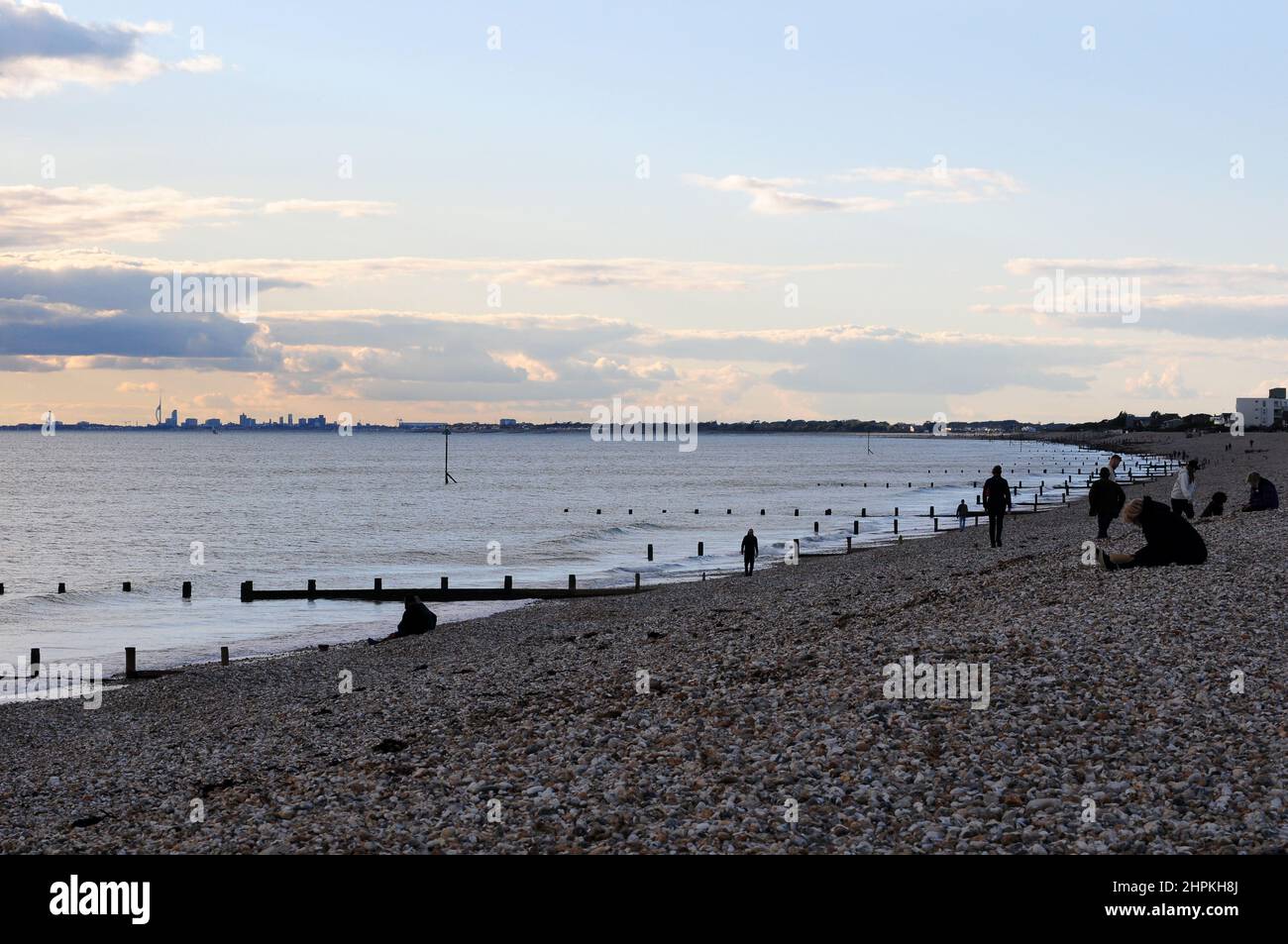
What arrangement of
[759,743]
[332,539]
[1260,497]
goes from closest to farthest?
[759,743] → [1260,497] → [332,539]

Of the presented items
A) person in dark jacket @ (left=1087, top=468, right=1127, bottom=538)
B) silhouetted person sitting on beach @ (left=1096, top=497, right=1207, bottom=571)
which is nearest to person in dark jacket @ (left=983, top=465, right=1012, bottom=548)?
person in dark jacket @ (left=1087, top=468, right=1127, bottom=538)

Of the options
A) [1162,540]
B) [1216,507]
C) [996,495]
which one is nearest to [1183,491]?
[996,495]

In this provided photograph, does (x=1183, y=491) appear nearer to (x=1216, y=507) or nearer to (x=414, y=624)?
(x=1216, y=507)

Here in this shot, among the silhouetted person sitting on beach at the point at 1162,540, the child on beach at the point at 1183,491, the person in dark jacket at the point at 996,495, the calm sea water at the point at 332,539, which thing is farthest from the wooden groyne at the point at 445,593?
the silhouetted person sitting on beach at the point at 1162,540

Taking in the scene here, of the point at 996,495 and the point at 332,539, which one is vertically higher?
the point at 996,495

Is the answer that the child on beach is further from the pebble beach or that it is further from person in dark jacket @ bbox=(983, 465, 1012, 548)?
person in dark jacket @ bbox=(983, 465, 1012, 548)

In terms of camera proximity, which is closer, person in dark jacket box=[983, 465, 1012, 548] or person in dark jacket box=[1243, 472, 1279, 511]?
person in dark jacket box=[983, 465, 1012, 548]

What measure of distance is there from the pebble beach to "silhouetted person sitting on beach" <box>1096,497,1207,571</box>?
15.9 inches

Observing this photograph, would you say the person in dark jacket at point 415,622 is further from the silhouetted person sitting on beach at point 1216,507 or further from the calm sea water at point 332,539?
the silhouetted person sitting on beach at point 1216,507

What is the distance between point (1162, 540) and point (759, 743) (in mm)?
12035

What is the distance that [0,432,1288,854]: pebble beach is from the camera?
9.67m

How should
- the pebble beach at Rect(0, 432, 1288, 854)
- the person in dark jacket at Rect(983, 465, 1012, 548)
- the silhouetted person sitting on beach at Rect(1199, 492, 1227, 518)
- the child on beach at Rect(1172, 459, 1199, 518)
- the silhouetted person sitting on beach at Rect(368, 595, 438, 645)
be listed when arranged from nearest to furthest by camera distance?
the pebble beach at Rect(0, 432, 1288, 854) < the child on beach at Rect(1172, 459, 1199, 518) < the person in dark jacket at Rect(983, 465, 1012, 548) < the silhouetted person sitting on beach at Rect(368, 595, 438, 645) < the silhouetted person sitting on beach at Rect(1199, 492, 1227, 518)

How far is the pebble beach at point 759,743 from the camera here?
9.67 metres

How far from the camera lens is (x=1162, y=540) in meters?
20.7
